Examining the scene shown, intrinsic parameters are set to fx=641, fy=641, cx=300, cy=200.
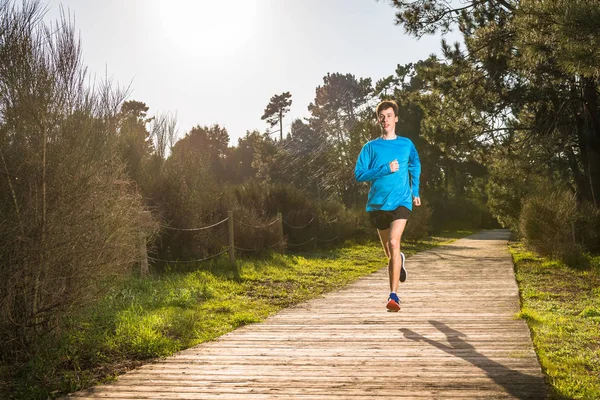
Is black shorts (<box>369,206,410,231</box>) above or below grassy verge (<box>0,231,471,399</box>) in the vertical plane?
above

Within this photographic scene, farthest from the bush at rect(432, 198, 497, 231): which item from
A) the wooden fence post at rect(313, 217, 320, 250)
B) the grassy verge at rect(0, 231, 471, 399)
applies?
the grassy verge at rect(0, 231, 471, 399)

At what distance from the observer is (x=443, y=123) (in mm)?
17438

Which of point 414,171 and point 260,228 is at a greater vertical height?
point 414,171

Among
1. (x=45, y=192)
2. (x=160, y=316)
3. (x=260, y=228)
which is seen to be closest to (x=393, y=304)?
(x=160, y=316)

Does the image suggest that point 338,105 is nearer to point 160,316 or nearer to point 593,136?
point 593,136

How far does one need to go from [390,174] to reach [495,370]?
2311mm

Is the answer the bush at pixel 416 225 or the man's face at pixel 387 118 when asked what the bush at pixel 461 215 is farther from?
the man's face at pixel 387 118

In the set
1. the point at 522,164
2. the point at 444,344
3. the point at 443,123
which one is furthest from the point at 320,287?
the point at 522,164

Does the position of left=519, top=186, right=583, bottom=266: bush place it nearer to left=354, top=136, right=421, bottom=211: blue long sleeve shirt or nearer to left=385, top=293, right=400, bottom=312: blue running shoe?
left=385, top=293, right=400, bottom=312: blue running shoe

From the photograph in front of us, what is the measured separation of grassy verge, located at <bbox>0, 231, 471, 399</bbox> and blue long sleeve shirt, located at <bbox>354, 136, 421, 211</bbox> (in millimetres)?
2118

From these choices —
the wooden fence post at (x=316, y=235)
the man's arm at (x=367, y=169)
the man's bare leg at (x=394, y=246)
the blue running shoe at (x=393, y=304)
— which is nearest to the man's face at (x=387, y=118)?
the man's arm at (x=367, y=169)

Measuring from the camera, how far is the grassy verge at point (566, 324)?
4.36 metres

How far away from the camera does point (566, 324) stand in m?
6.84

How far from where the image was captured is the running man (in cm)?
622
